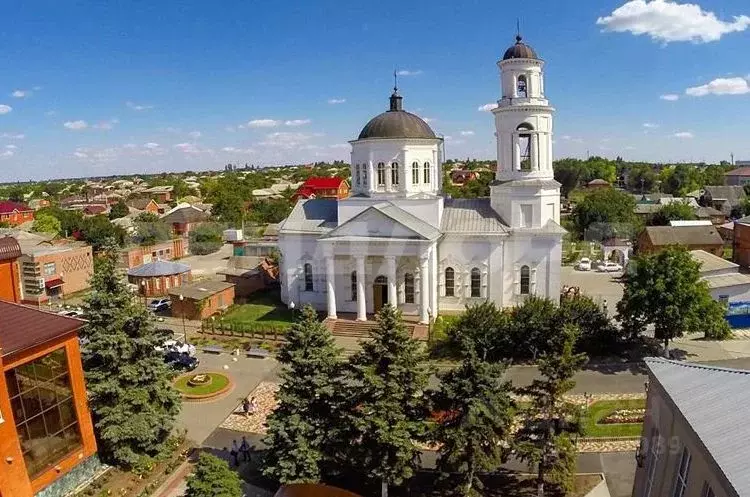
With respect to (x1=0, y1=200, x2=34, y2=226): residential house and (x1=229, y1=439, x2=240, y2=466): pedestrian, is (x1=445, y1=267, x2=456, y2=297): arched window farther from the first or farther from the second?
(x1=0, y1=200, x2=34, y2=226): residential house

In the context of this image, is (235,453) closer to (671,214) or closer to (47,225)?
(671,214)

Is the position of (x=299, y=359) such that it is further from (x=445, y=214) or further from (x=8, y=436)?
(x=445, y=214)

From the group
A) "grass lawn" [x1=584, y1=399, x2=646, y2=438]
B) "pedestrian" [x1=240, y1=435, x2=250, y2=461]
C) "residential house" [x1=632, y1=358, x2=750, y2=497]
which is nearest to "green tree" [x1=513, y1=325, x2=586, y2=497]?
"residential house" [x1=632, y1=358, x2=750, y2=497]

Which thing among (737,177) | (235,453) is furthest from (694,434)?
(737,177)

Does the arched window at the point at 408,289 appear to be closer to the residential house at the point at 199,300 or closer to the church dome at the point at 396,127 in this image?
the church dome at the point at 396,127

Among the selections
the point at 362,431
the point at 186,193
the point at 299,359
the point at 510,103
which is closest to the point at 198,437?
the point at 299,359
